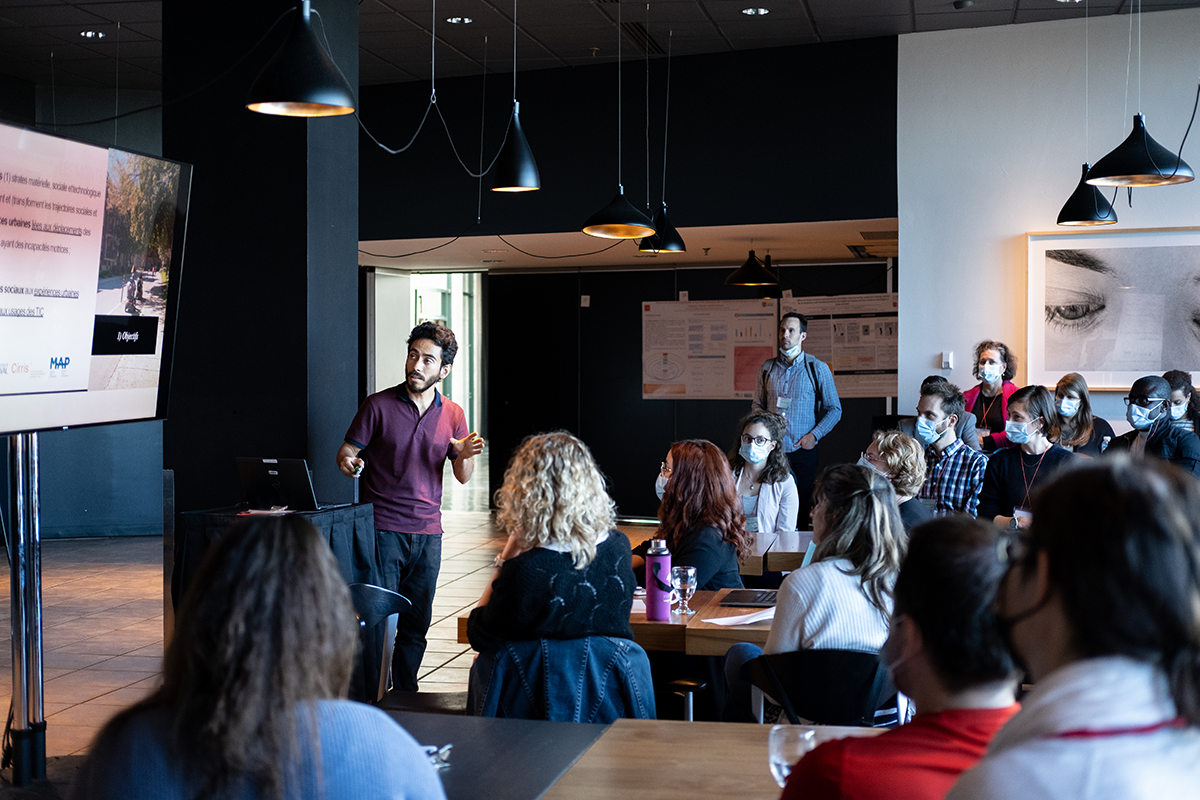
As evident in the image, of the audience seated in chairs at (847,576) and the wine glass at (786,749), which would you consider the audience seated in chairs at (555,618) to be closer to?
the audience seated in chairs at (847,576)

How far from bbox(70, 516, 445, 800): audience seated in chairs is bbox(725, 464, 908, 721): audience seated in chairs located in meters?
1.57

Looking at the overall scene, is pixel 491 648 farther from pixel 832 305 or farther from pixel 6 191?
pixel 832 305

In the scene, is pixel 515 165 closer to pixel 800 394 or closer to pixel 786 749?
pixel 800 394

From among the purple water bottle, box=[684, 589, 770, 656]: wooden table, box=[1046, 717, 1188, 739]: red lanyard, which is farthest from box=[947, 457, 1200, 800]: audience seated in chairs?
the purple water bottle

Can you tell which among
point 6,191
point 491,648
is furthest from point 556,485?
point 6,191

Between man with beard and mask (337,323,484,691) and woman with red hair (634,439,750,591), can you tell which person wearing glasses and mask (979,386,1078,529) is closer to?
woman with red hair (634,439,750,591)

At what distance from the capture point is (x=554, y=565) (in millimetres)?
Result: 2768

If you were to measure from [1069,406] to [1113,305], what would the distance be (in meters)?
1.52

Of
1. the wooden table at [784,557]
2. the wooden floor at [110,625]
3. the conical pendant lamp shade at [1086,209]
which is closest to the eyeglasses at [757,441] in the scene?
the wooden table at [784,557]

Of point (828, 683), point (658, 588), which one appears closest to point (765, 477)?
point (658, 588)

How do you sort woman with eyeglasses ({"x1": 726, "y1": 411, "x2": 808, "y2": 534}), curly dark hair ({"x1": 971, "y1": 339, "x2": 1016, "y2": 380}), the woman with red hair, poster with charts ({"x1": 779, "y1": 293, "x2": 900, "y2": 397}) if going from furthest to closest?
poster with charts ({"x1": 779, "y1": 293, "x2": 900, "y2": 397})
curly dark hair ({"x1": 971, "y1": 339, "x2": 1016, "y2": 380})
woman with eyeglasses ({"x1": 726, "y1": 411, "x2": 808, "y2": 534})
the woman with red hair

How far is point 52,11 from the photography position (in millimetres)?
6984

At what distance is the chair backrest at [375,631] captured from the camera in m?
3.27

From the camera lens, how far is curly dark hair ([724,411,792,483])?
5.32 metres
